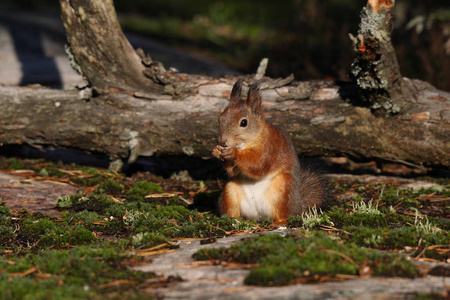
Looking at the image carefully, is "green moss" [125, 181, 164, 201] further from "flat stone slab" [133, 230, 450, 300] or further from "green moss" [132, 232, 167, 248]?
"flat stone slab" [133, 230, 450, 300]

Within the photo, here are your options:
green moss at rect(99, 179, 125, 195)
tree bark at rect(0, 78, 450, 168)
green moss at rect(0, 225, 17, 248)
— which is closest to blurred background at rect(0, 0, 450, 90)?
tree bark at rect(0, 78, 450, 168)

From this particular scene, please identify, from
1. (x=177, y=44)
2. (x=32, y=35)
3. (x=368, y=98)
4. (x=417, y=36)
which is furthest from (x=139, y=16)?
(x=368, y=98)

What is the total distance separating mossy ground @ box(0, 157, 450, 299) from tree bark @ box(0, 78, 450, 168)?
416 millimetres

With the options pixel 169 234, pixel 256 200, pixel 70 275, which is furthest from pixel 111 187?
pixel 70 275

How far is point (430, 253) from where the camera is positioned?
3.49 m

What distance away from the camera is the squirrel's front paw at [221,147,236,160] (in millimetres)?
4410

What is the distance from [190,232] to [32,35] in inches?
349

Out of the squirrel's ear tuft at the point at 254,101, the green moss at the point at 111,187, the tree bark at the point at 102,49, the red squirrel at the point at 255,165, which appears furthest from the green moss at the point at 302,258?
the tree bark at the point at 102,49

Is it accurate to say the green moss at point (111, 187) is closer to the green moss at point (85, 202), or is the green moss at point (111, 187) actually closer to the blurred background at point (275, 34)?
the green moss at point (85, 202)

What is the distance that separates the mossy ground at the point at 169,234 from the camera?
3.09 m

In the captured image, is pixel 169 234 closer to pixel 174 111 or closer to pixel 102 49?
pixel 174 111

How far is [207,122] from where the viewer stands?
568 cm

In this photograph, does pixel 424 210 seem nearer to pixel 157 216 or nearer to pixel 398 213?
pixel 398 213

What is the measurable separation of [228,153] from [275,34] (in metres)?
8.86
